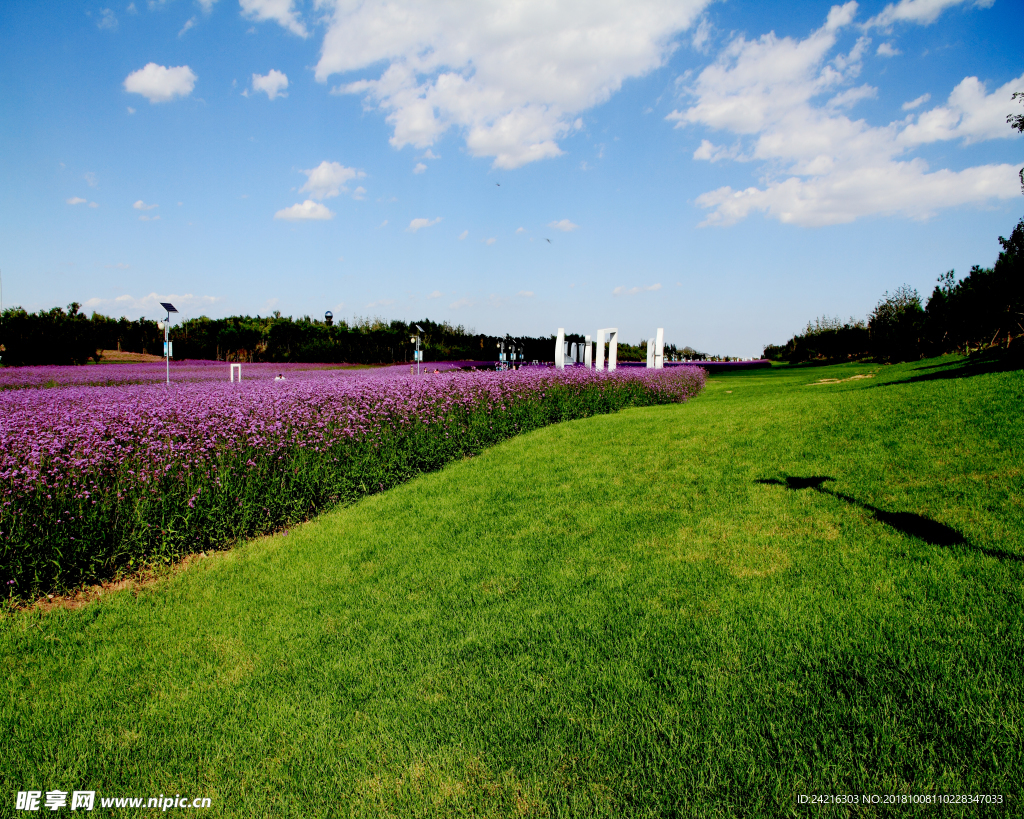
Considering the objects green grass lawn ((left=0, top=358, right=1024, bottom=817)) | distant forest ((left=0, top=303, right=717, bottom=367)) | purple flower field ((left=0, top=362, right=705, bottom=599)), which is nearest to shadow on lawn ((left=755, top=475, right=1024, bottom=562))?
green grass lawn ((left=0, top=358, right=1024, bottom=817))

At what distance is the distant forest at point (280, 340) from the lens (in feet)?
132

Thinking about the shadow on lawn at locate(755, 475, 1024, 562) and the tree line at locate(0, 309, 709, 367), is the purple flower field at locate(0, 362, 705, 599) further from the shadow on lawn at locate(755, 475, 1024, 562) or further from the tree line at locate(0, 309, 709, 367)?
the tree line at locate(0, 309, 709, 367)

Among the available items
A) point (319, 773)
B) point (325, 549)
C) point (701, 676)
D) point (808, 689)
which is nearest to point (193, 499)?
point (325, 549)

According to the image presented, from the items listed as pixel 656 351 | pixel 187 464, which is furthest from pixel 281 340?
pixel 187 464

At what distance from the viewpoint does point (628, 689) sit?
3125mm

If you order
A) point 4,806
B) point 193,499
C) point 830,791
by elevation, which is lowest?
point 4,806

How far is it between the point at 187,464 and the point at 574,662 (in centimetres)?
454

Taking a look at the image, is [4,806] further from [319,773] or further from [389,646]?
[389,646]

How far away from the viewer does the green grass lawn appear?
2.55 m

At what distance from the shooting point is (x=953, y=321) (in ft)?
91.3

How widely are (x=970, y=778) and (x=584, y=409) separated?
12.5 m

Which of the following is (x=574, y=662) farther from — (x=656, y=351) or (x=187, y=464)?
(x=656, y=351)

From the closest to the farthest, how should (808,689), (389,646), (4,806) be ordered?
(4,806), (808,689), (389,646)

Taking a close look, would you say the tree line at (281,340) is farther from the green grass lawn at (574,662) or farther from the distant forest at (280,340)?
the green grass lawn at (574,662)
